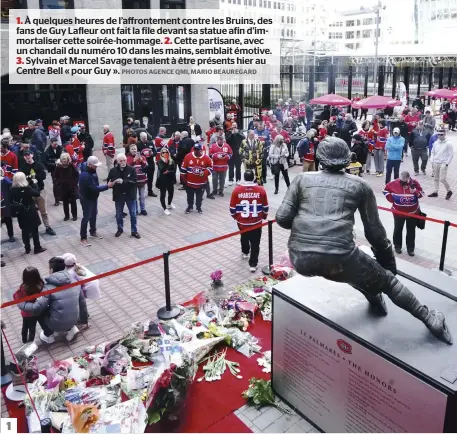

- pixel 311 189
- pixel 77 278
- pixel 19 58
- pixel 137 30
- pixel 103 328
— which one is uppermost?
pixel 137 30

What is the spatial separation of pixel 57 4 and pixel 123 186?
11608 mm

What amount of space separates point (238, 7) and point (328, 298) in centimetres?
9403

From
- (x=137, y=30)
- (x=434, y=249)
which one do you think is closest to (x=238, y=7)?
(x=137, y=30)

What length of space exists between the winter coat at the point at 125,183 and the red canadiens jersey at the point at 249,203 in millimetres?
2855

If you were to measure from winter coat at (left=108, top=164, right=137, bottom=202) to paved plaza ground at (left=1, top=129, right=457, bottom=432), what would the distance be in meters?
0.93

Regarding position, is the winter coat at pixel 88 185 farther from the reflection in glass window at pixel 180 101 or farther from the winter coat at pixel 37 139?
the reflection in glass window at pixel 180 101

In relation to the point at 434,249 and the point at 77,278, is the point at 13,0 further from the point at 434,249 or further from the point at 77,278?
the point at 434,249

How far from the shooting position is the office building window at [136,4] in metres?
20.6

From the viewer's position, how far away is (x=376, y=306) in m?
4.73

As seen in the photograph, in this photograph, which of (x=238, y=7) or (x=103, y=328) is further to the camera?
(x=238, y=7)

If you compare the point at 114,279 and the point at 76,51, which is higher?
the point at 76,51

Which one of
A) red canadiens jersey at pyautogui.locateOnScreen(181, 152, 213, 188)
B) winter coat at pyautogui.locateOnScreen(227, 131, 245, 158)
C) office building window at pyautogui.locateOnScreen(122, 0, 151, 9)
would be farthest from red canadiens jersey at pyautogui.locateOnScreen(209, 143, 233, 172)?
office building window at pyautogui.locateOnScreen(122, 0, 151, 9)

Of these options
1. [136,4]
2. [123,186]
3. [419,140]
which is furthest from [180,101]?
[123,186]

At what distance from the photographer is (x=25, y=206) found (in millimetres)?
9438
